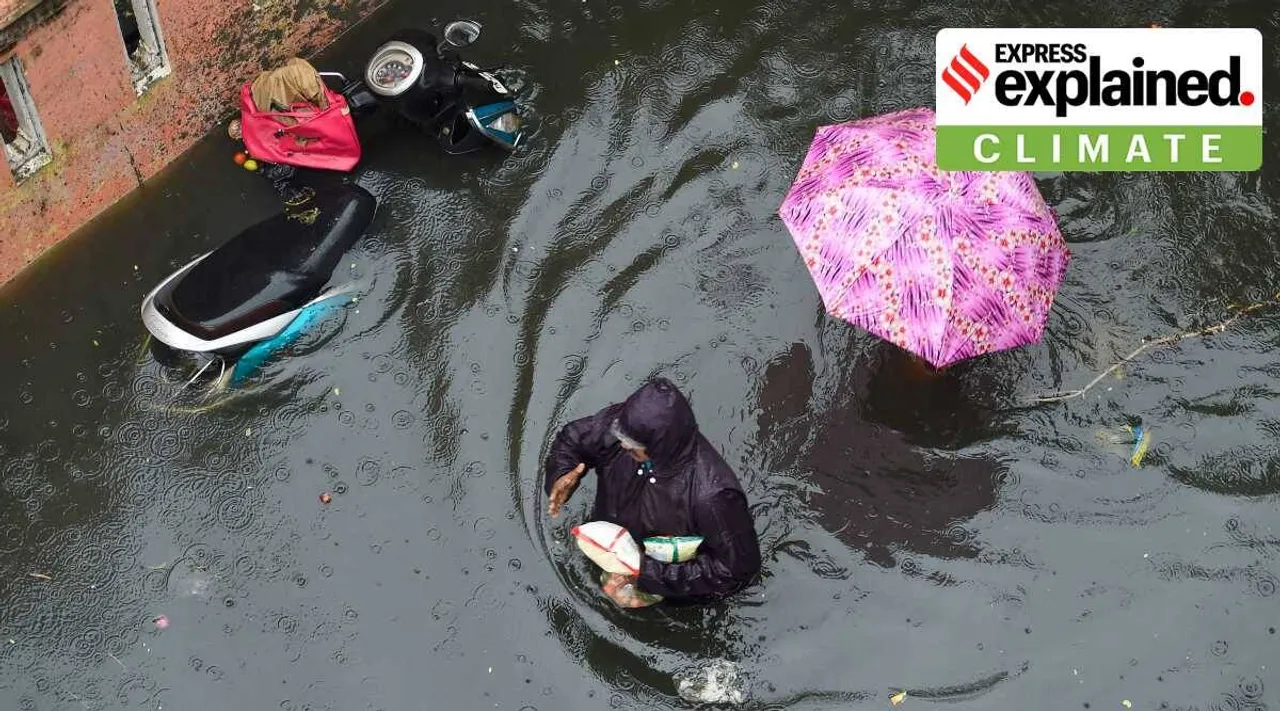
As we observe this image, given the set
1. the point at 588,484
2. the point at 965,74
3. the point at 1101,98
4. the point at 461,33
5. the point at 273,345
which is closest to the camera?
the point at 588,484

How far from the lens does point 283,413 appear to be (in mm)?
8555

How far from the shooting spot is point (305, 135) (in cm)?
917

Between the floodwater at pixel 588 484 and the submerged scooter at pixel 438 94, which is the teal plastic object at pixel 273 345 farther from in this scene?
the submerged scooter at pixel 438 94

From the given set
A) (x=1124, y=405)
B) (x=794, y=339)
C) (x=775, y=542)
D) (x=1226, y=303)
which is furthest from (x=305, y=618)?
(x=1226, y=303)

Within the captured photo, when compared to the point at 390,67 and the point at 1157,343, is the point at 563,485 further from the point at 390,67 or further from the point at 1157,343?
the point at 1157,343

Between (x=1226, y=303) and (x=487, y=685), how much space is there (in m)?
5.28

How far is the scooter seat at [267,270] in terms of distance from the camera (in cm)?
842

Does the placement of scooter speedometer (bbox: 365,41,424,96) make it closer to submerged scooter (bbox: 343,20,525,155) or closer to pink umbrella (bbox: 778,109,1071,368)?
submerged scooter (bbox: 343,20,525,155)

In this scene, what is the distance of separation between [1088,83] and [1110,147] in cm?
46

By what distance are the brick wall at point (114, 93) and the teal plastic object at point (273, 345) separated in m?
1.77

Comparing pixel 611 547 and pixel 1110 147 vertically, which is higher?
pixel 1110 147

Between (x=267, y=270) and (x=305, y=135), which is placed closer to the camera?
(x=267, y=270)

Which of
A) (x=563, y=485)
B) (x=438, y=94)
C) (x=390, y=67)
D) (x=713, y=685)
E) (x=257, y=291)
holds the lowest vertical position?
(x=713, y=685)

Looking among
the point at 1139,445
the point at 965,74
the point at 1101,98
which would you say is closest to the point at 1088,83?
→ the point at 1101,98
